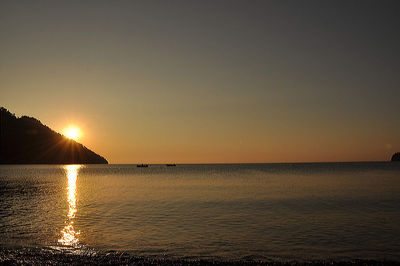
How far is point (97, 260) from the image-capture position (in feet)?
68.7

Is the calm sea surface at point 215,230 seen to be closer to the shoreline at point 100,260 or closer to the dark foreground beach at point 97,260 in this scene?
the shoreline at point 100,260

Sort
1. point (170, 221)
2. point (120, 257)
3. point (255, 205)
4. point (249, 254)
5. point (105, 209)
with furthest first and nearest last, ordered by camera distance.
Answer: point (255, 205) → point (105, 209) → point (170, 221) → point (249, 254) → point (120, 257)

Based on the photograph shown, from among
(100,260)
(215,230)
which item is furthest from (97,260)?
(215,230)

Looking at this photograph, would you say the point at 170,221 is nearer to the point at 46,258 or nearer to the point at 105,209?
the point at 105,209

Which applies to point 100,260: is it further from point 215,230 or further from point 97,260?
point 215,230

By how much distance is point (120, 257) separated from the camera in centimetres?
2217

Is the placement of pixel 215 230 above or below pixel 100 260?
below

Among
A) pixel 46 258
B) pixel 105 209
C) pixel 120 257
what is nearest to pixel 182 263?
pixel 120 257

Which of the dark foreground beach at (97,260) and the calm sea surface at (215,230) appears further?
the calm sea surface at (215,230)

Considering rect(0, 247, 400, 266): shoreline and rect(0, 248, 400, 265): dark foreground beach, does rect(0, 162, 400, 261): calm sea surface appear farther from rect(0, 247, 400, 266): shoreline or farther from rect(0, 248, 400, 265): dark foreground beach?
rect(0, 248, 400, 265): dark foreground beach

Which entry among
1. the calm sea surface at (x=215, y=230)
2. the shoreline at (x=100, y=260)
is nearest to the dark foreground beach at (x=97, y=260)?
the shoreline at (x=100, y=260)

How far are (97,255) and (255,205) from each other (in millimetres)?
33902

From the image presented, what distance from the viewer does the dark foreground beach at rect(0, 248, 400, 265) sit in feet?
66.2

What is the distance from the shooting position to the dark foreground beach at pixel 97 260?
20.2m
